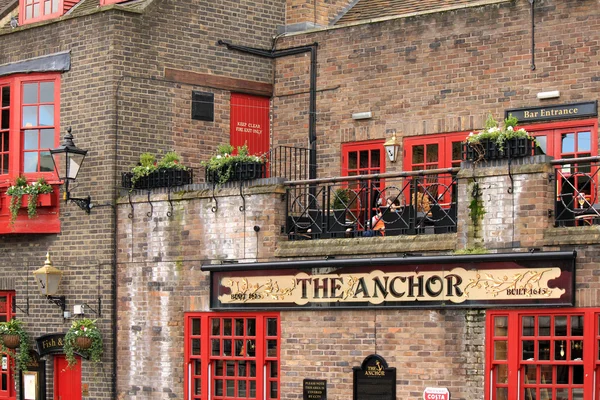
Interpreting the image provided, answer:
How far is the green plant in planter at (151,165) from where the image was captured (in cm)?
2133

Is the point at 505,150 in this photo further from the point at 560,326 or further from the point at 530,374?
the point at 530,374

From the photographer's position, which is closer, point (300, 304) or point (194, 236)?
point (300, 304)

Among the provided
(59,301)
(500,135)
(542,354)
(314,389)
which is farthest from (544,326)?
(59,301)

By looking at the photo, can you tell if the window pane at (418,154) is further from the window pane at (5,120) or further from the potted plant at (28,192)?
the window pane at (5,120)

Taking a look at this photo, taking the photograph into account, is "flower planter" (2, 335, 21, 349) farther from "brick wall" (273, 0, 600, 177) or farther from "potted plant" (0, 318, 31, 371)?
"brick wall" (273, 0, 600, 177)

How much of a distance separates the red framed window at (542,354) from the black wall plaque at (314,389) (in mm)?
2669

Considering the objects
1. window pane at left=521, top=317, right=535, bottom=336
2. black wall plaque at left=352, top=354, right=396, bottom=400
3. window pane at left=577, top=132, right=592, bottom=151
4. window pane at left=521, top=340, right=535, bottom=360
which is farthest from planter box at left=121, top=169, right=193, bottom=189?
window pane at left=521, top=340, right=535, bottom=360

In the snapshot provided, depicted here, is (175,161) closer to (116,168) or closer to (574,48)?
(116,168)

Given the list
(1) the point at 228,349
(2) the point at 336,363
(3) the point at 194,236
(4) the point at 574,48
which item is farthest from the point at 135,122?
(4) the point at 574,48

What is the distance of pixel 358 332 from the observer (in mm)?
18703

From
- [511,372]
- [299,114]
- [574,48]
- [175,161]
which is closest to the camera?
[511,372]

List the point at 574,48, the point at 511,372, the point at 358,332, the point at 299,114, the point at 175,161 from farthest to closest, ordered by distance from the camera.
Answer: the point at 299,114
the point at 175,161
the point at 574,48
the point at 358,332
the point at 511,372

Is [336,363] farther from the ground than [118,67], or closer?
closer

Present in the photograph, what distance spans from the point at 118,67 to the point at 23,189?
2.51 m
